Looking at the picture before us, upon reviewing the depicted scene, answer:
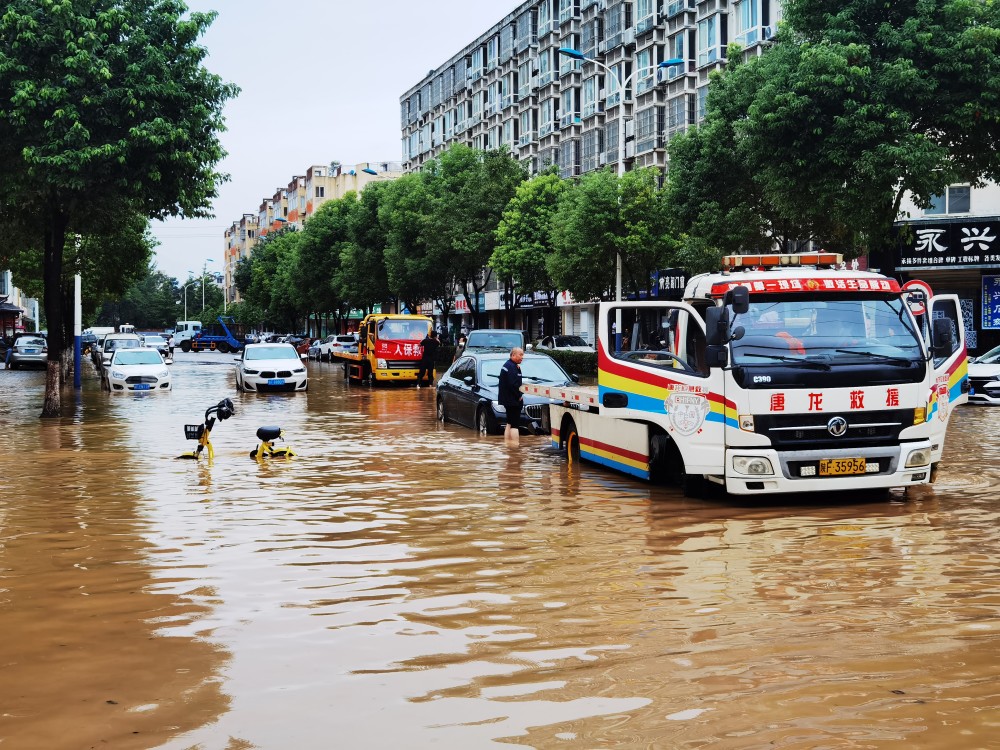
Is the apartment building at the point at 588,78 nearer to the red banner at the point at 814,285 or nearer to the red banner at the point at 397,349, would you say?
the red banner at the point at 397,349

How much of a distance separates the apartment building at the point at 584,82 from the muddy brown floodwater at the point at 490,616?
29770 millimetres

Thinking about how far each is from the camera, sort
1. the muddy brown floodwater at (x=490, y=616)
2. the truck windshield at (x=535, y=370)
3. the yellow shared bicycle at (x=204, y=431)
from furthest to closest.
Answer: the truck windshield at (x=535, y=370) → the yellow shared bicycle at (x=204, y=431) → the muddy brown floodwater at (x=490, y=616)

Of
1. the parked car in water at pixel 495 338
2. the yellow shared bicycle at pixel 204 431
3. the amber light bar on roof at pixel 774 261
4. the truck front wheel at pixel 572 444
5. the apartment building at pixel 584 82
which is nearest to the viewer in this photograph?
the amber light bar on roof at pixel 774 261

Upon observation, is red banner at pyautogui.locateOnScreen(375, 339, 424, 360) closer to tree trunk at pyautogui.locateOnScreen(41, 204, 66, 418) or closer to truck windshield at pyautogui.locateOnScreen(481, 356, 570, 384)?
tree trunk at pyautogui.locateOnScreen(41, 204, 66, 418)

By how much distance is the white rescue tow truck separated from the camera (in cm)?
1084

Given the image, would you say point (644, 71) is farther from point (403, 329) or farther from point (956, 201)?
point (403, 329)

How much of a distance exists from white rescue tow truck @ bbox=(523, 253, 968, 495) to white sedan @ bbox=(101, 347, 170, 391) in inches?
Result: 1010

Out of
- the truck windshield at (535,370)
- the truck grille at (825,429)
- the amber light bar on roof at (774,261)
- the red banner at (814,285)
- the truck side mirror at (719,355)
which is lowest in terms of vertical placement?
the truck grille at (825,429)

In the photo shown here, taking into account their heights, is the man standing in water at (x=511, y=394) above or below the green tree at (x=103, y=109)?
below

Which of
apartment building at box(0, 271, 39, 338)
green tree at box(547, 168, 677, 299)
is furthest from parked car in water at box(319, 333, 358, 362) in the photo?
green tree at box(547, 168, 677, 299)

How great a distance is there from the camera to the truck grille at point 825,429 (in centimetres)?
1084

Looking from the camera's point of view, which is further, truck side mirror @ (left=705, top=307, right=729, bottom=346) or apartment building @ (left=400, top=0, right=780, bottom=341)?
apartment building @ (left=400, top=0, right=780, bottom=341)

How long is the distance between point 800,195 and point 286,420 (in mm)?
12392

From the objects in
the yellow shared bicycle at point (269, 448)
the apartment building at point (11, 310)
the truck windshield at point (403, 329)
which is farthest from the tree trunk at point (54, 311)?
the apartment building at point (11, 310)
